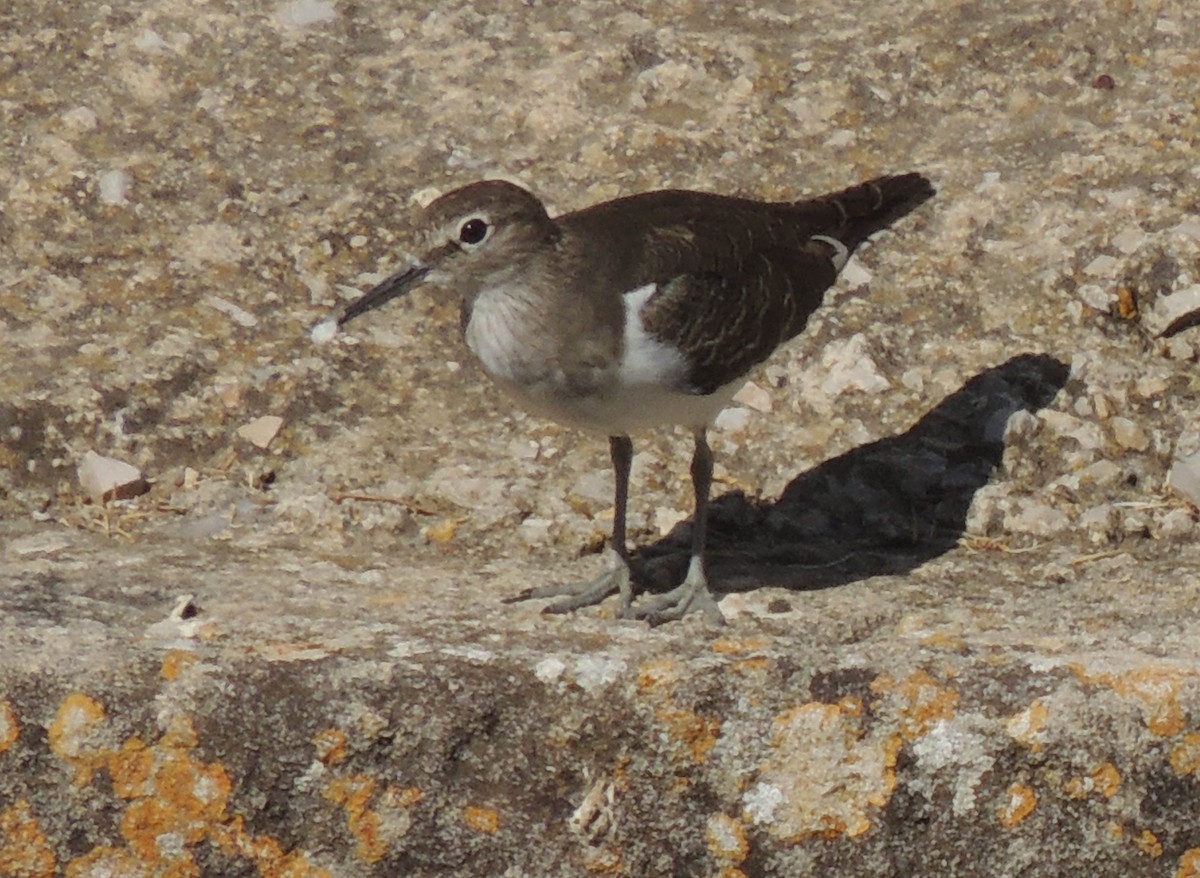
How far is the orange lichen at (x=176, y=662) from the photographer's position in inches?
157

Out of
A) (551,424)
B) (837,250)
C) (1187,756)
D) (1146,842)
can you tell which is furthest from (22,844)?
(837,250)

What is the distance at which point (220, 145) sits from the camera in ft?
22.1

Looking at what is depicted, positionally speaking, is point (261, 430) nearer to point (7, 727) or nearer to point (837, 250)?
point (7, 727)

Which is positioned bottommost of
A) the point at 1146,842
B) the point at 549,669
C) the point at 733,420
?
the point at 1146,842

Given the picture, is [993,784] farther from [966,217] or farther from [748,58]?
[748,58]

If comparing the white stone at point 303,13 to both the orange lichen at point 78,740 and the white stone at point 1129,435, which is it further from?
the orange lichen at point 78,740

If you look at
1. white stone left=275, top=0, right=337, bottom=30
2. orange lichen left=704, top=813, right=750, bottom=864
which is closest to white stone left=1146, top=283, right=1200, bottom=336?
orange lichen left=704, top=813, right=750, bottom=864

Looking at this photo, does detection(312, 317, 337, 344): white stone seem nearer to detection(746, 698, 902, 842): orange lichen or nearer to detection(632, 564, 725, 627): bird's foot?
detection(632, 564, 725, 627): bird's foot

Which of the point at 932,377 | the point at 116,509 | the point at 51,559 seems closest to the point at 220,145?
the point at 116,509

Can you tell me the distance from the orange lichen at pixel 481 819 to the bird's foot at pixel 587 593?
2.77 feet

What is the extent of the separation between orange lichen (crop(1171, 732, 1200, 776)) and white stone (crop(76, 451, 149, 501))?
3334 millimetres

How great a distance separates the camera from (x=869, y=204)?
20.1ft

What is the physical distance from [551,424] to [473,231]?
36.8 inches

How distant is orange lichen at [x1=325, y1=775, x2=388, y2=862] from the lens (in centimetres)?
396
